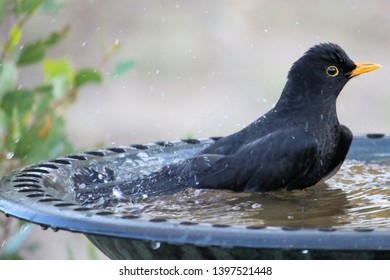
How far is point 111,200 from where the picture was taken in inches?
184

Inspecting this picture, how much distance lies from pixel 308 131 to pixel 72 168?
124cm

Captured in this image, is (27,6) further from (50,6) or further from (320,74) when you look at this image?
(320,74)

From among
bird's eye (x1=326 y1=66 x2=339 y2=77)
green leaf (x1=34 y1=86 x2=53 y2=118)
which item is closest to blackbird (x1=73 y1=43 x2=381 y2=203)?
bird's eye (x1=326 y1=66 x2=339 y2=77)

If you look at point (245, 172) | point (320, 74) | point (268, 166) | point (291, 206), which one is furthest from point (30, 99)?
point (320, 74)

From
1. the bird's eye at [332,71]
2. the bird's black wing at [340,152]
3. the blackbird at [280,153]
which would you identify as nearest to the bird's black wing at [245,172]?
the blackbird at [280,153]

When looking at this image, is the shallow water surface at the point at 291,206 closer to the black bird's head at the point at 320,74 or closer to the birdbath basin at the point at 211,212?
the birdbath basin at the point at 211,212

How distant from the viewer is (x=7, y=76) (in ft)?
16.2

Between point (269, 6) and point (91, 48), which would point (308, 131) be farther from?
point (269, 6)

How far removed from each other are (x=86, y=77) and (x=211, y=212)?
1.27 meters

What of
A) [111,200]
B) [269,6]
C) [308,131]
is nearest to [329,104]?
[308,131]

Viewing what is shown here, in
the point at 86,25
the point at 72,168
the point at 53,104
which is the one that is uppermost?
the point at 86,25

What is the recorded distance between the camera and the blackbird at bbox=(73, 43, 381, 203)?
4832mm

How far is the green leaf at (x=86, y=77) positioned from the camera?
525cm

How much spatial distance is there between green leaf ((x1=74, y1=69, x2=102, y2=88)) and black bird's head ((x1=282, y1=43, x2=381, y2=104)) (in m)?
1.05
